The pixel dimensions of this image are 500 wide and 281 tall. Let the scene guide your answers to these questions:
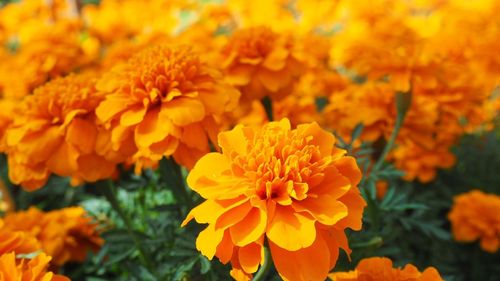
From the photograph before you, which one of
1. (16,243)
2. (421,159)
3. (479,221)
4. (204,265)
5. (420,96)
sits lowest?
(479,221)

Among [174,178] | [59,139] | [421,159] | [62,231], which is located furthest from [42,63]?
[421,159]

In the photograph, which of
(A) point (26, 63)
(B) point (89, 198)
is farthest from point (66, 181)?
(A) point (26, 63)

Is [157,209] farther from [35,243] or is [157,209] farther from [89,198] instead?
[89,198]

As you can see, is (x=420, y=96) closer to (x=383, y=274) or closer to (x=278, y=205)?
(x=383, y=274)

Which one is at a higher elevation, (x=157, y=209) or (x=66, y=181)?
(x=157, y=209)

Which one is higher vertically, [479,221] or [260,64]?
[260,64]

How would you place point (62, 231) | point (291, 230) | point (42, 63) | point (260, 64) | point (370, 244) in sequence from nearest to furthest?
point (291, 230)
point (370, 244)
point (62, 231)
point (260, 64)
point (42, 63)

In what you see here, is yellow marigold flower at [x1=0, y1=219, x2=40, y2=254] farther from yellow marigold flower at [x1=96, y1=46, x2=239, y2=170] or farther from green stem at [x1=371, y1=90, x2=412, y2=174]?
green stem at [x1=371, y1=90, x2=412, y2=174]
